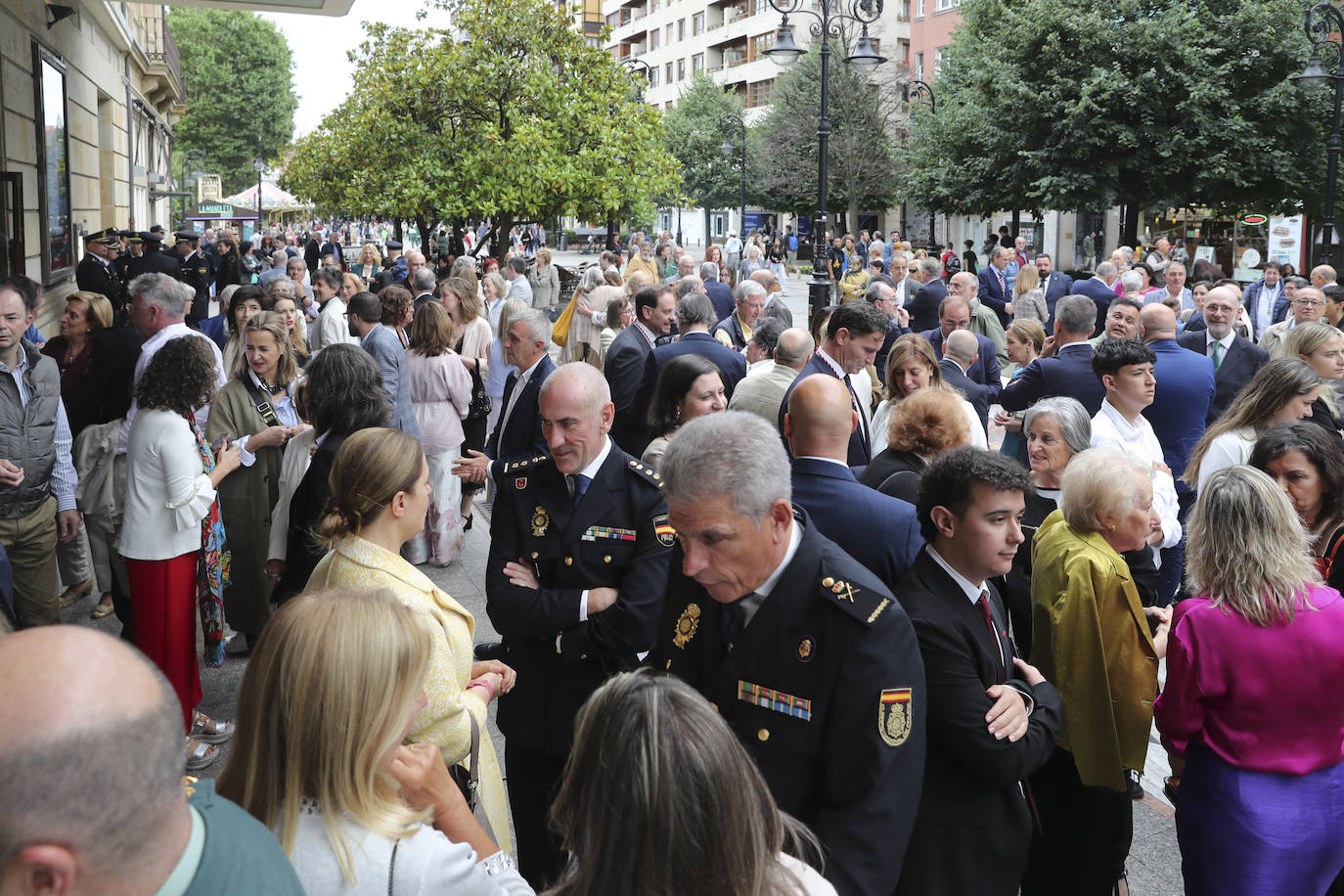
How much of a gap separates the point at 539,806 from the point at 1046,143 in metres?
27.9

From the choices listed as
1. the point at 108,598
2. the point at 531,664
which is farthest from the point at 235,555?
the point at 531,664

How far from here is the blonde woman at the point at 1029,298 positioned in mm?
11516

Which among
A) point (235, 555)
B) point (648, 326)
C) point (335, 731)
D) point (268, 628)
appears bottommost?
point (235, 555)

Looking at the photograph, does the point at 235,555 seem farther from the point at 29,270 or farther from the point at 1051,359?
the point at 29,270

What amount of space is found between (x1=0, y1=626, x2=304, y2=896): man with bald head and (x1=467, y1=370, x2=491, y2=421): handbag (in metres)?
7.53

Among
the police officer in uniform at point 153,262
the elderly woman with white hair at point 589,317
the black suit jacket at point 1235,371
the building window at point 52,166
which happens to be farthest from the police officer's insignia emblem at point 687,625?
the police officer in uniform at point 153,262

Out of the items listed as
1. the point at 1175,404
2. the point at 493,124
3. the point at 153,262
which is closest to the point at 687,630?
the point at 1175,404

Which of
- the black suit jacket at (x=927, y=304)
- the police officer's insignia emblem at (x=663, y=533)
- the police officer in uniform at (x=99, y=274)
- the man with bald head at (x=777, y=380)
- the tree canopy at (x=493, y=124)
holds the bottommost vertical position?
the police officer's insignia emblem at (x=663, y=533)

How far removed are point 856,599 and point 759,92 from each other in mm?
70382

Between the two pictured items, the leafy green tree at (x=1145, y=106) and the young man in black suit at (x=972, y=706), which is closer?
the young man in black suit at (x=972, y=706)

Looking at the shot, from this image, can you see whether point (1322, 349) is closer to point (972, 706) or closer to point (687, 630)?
point (972, 706)

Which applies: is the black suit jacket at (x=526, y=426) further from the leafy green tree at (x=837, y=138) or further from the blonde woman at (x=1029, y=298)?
the leafy green tree at (x=837, y=138)

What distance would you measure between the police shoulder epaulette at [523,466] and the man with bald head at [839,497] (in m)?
0.84

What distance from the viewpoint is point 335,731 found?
6.99 feet
